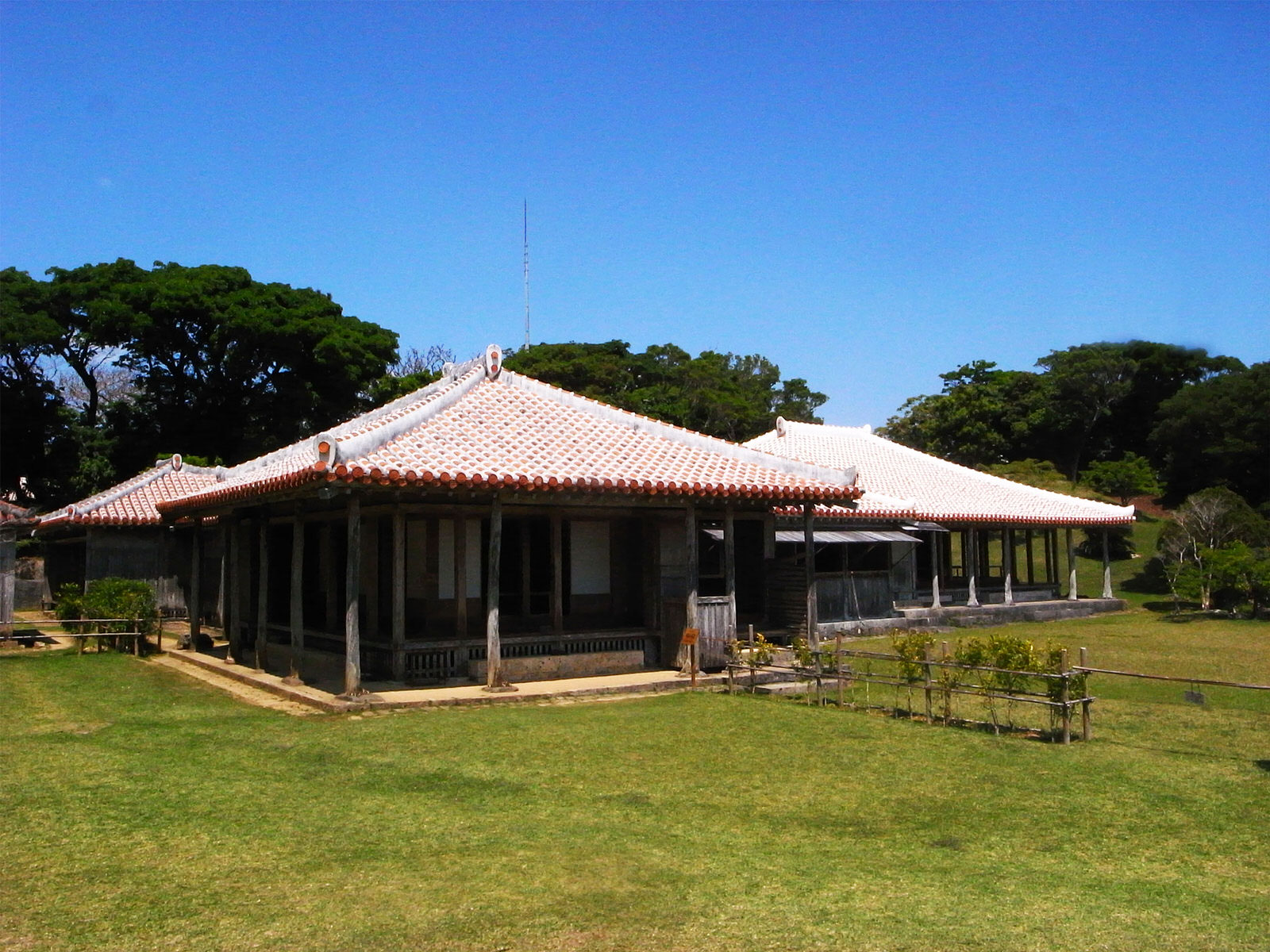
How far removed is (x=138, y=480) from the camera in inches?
1037

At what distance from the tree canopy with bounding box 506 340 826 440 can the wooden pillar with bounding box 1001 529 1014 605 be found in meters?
20.0

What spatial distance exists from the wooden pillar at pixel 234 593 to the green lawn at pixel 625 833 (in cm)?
582

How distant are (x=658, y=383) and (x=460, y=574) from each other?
39.8 meters

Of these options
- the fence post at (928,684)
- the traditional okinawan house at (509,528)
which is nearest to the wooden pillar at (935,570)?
the traditional okinawan house at (509,528)

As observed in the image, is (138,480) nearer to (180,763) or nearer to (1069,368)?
(180,763)

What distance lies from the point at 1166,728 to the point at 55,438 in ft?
120

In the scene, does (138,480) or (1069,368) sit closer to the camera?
(138,480)

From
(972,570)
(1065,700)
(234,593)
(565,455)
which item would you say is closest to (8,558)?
(234,593)

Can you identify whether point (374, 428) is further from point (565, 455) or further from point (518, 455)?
point (565, 455)

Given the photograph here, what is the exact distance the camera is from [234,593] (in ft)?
59.9

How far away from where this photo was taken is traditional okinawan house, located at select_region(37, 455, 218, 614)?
23797mm

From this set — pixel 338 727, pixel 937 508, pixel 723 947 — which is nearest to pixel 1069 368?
pixel 937 508

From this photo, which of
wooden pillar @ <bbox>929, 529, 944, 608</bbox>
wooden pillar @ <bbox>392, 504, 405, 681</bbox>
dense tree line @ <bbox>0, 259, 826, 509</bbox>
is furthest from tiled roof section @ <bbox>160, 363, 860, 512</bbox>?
dense tree line @ <bbox>0, 259, 826, 509</bbox>

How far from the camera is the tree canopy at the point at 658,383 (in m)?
49.5
